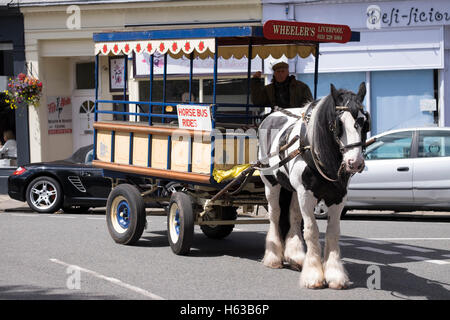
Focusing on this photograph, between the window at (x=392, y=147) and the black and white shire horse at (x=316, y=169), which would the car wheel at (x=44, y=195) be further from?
the black and white shire horse at (x=316, y=169)

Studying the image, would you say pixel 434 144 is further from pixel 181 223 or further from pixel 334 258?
Answer: pixel 334 258

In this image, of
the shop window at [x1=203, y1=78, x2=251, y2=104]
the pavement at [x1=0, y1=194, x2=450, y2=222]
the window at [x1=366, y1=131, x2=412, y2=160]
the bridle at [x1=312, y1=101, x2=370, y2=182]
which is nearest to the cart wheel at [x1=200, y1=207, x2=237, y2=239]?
the pavement at [x1=0, y1=194, x2=450, y2=222]

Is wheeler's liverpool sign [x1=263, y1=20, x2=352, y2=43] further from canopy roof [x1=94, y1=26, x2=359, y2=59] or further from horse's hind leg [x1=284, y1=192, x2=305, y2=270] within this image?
horse's hind leg [x1=284, y1=192, x2=305, y2=270]

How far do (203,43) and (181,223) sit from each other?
2252mm

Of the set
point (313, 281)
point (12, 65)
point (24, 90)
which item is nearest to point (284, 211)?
point (313, 281)

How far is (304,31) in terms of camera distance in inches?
364

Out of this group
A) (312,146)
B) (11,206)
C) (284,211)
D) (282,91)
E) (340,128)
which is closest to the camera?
(340,128)

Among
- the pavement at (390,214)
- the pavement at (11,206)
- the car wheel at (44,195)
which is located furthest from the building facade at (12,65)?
the car wheel at (44,195)

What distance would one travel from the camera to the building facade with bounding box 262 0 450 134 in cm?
1862

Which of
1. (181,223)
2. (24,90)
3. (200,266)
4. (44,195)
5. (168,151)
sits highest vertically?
(24,90)

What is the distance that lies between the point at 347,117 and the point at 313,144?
519mm

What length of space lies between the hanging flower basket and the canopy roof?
32.6ft

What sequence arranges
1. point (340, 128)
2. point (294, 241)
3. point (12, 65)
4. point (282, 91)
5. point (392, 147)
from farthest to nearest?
point (12, 65), point (392, 147), point (282, 91), point (294, 241), point (340, 128)

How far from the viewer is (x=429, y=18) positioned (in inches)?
731
